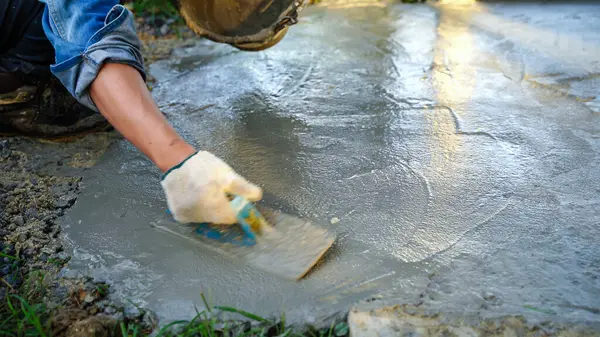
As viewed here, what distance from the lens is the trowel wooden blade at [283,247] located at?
1.60 m

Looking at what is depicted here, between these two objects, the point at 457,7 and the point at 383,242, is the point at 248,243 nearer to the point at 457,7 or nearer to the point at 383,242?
the point at 383,242

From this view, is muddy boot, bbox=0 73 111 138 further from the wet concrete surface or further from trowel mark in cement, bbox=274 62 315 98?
trowel mark in cement, bbox=274 62 315 98

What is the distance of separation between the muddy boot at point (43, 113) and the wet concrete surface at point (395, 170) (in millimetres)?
317

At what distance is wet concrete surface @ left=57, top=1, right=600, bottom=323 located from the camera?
1.52 m

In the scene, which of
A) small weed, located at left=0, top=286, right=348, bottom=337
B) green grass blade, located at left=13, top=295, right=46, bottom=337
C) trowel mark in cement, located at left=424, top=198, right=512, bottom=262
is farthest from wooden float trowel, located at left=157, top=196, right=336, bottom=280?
green grass blade, located at left=13, top=295, right=46, bottom=337

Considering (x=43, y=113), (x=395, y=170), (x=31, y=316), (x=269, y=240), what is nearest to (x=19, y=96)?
(x=43, y=113)

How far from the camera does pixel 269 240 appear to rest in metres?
1.69

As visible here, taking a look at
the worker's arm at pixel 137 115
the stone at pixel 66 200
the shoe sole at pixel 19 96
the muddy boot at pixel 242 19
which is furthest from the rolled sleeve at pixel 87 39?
the muddy boot at pixel 242 19

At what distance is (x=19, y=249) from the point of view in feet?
5.82

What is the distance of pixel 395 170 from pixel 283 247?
57 centimetres

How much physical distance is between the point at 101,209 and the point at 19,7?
3.30ft

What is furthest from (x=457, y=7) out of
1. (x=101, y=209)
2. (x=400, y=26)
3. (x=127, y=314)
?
(x=127, y=314)

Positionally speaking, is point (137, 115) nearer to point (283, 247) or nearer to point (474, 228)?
point (283, 247)

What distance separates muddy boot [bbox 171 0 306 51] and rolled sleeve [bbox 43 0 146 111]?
2.62 feet
